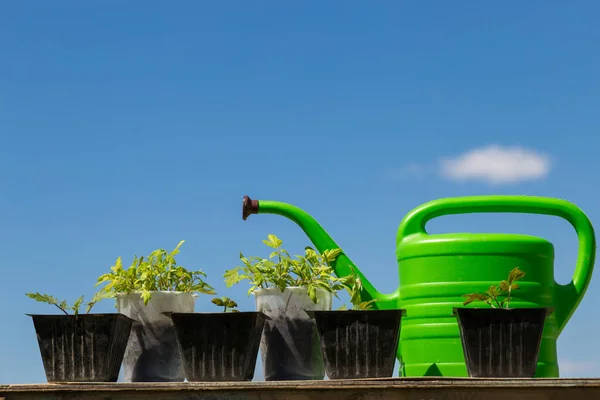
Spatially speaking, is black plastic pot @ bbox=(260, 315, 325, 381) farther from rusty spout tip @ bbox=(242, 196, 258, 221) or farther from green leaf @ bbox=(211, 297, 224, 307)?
rusty spout tip @ bbox=(242, 196, 258, 221)

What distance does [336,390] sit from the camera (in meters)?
1.71

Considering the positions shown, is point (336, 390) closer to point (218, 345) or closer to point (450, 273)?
point (218, 345)

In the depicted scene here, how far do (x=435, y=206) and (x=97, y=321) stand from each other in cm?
109

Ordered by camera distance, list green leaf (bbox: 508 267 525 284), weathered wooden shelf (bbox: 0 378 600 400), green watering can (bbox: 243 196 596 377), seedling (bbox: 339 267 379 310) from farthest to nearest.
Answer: green watering can (bbox: 243 196 596 377), seedling (bbox: 339 267 379 310), green leaf (bbox: 508 267 525 284), weathered wooden shelf (bbox: 0 378 600 400)

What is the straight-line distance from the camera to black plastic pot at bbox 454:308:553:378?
1839 mm

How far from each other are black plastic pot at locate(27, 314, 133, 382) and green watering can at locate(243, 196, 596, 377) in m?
0.70

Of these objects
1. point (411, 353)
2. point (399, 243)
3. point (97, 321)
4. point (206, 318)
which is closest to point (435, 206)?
point (399, 243)

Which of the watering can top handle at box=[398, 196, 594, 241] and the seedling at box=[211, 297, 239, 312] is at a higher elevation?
the watering can top handle at box=[398, 196, 594, 241]

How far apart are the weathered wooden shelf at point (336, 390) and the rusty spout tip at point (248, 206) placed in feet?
2.65

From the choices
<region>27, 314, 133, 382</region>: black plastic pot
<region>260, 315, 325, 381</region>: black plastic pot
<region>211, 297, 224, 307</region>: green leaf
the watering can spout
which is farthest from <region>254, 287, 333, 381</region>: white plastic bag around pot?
the watering can spout

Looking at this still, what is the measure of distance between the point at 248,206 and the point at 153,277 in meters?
0.49

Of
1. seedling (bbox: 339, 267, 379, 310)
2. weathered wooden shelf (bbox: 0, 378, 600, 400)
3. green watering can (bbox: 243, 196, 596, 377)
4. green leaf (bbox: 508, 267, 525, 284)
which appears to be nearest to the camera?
weathered wooden shelf (bbox: 0, 378, 600, 400)

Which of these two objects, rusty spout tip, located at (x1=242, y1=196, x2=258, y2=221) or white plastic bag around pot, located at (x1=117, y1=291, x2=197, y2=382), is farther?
rusty spout tip, located at (x1=242, y1=196, x2=258, y2=221)

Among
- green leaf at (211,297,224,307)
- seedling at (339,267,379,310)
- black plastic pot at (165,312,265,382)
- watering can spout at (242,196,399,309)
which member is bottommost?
black plastic pot at (165,312,265,382)
